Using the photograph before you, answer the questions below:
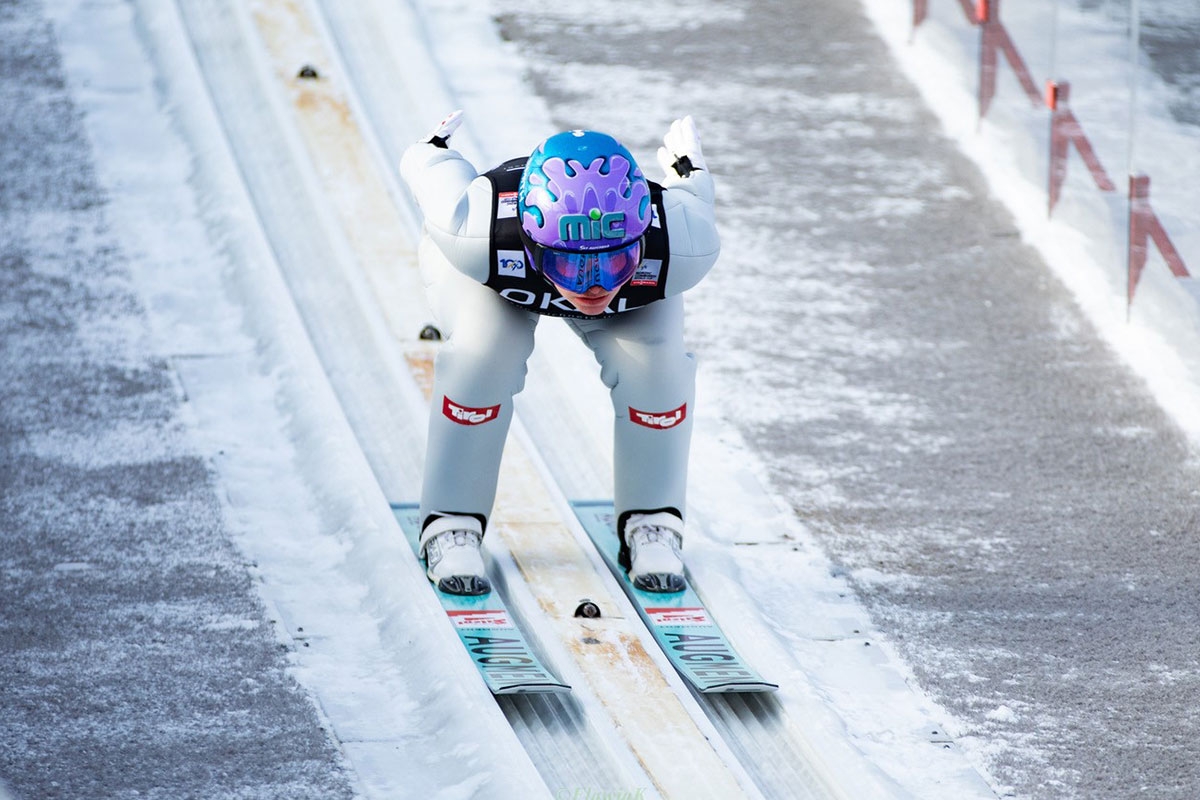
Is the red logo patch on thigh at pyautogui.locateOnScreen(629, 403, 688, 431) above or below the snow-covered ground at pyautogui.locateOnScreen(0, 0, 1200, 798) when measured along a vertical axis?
above

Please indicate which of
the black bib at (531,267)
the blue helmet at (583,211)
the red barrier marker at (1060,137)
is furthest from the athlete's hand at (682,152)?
the red barrier marker at (1060,137)

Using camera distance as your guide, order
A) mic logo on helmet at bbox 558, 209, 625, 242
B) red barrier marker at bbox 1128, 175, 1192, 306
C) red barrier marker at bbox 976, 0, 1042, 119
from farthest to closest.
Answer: red barrier marker at bbox 976, 0, 1042, 119 → red barrier marker at bbox 1128, 175, 1192, 306 → mic logo on helmet at bbox 558, 209, 625, 242

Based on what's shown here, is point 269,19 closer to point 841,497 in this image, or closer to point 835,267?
point 835,267

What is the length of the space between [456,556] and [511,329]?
0.60 metres

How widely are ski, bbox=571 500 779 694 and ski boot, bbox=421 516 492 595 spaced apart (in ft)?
1.26

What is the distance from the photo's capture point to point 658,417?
15.1 ft

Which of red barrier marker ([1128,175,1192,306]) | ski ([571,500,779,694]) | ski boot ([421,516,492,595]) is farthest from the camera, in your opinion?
red barrier marker ([1128,175,1192,306])

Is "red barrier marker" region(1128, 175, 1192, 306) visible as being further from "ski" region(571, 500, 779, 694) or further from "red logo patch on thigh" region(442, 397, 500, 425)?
"red logo patch on thigh" region(442, 397, 500, 425)

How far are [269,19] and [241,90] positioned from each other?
566 millimetres

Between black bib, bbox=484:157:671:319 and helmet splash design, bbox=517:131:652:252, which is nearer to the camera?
helmet splash design, bbox=517:131:652:252

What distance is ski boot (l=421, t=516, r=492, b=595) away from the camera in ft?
15.3

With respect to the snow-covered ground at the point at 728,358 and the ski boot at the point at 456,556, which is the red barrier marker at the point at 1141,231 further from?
the ski boot at the point at 456,556

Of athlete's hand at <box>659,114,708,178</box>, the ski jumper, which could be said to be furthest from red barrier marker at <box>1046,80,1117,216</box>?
the ski jumper

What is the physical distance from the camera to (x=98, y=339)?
584cm
